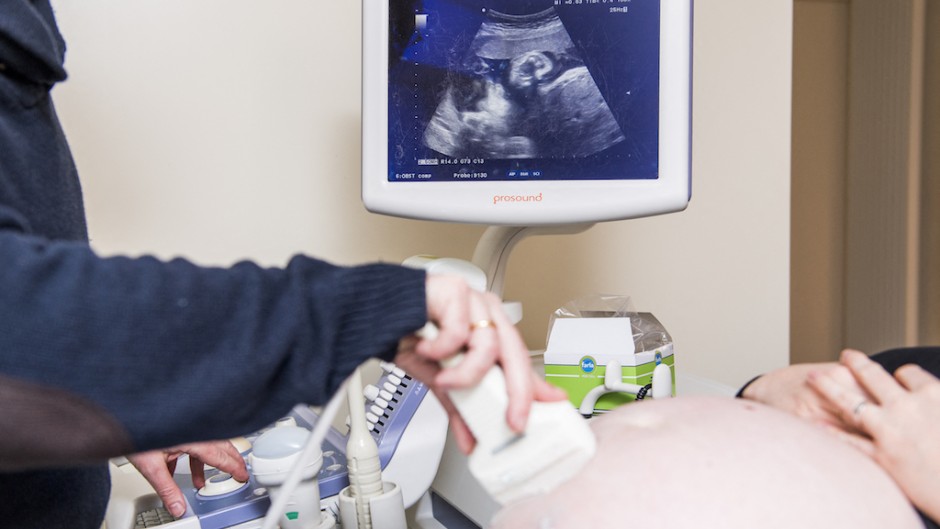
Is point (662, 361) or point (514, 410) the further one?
point (662, 361)

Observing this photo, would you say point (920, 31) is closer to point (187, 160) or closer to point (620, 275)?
point (620, 275)

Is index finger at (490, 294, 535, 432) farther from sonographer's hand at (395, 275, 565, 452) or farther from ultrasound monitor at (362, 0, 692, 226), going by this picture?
ultrasound monitor at (362, 0, 692, 226)

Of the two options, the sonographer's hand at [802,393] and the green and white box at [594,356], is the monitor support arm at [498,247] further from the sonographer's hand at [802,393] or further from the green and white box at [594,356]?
the sonographer's hand at [802,393]

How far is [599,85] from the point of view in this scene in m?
1.03

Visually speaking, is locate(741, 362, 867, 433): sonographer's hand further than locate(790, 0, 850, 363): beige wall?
No

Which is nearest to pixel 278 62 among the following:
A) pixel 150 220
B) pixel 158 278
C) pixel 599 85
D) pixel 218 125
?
pixel 218 125

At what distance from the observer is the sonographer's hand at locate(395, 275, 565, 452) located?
45 cm

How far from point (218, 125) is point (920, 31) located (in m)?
2.46

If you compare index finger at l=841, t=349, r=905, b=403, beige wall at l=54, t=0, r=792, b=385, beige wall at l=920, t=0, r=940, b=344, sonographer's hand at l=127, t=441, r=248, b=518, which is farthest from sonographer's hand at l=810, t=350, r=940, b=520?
beige wall at l=920, t=0, r=940, b=344

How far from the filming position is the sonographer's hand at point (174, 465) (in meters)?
0.79

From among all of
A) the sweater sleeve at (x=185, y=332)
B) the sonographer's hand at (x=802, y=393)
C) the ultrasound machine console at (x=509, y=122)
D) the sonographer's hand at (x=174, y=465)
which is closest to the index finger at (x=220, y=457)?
the sonographer's hand at (x=174, y=465)

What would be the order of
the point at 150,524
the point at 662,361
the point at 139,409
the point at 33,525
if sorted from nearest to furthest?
the point at 139,409 → the point at 33,525 → the point at 150,524 → the point at 662,361

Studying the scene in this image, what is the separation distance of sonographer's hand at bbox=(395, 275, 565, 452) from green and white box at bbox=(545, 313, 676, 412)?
493 millimetres

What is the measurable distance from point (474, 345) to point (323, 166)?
0.91 m
